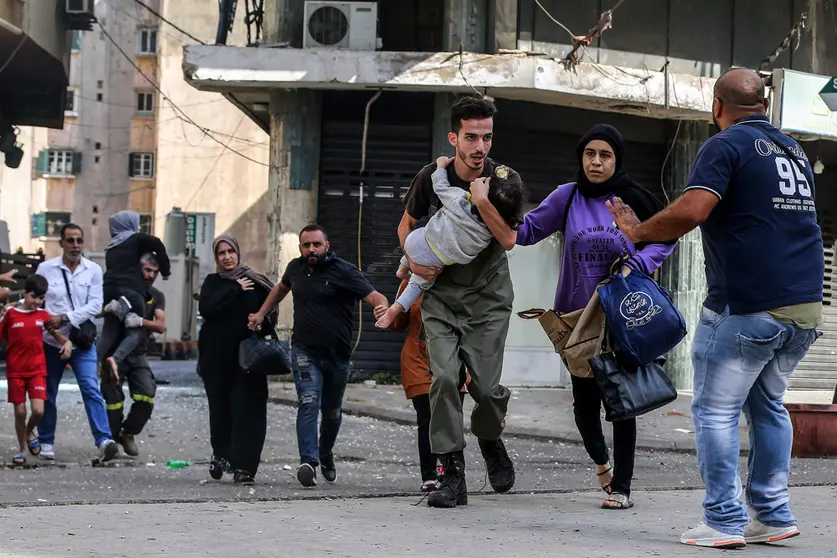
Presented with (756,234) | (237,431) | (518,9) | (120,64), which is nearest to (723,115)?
(756,234)

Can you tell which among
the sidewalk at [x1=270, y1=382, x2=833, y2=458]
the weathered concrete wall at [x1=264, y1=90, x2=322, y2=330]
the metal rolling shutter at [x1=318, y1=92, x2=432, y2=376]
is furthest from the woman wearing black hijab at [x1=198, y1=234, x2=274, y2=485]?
the metal rolling shutter at [x1=318, y1=92, x2=432, y2=376]

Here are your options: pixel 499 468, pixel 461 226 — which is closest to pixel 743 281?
pixel 461 226

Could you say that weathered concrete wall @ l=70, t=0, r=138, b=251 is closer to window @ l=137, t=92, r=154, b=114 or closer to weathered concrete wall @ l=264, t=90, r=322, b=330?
window @ l=137, t=92, r=154, b=114

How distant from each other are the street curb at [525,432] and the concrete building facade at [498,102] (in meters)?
3.27

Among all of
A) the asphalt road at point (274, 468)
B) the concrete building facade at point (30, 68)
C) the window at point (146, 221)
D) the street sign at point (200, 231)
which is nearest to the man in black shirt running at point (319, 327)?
the asphalt road at point (274, 468)

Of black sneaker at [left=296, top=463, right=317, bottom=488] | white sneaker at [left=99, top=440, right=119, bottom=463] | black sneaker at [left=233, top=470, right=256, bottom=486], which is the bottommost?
white sneaker at [left=99, top=440, right=119, bottom=463]

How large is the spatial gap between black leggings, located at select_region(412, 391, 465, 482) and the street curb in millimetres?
4608

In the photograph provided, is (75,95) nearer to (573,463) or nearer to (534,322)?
(534,322)

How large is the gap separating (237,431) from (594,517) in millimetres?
3083

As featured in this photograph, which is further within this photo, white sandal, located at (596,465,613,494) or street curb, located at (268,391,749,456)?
street curb, located at (268,391,749,456)

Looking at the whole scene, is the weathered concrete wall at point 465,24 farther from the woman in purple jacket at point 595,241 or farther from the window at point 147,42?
the window at point 147,42

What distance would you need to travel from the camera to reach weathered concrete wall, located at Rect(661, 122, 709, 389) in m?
19.5

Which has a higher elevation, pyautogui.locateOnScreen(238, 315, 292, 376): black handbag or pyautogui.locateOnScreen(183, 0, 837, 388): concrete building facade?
pyautogui.locateOnScreen(183, 0, 837, 388): concrete building facade

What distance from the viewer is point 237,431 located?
30.0ft
